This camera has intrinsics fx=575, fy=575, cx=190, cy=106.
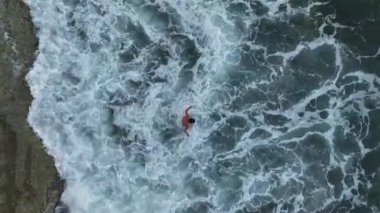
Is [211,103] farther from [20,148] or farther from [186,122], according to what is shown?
[20,148]

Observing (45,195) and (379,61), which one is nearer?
(45,195)

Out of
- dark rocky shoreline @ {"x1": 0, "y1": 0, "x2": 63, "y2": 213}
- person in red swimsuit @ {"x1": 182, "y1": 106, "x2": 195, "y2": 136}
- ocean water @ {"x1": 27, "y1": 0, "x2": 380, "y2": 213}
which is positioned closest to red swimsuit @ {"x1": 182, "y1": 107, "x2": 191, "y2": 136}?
person in red swimsuit @ {"x1": 182, "y1": 106, "x2": 195, "y2": 136}

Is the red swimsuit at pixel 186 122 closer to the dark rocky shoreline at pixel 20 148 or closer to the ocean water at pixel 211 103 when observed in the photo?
the ocean water at pixel 211 103

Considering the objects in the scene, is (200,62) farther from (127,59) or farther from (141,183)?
(141,183)

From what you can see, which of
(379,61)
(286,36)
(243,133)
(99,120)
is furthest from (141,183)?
(379,61)

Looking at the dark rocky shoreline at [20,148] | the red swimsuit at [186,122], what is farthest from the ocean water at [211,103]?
the dark rocky shoreline at [20,148]

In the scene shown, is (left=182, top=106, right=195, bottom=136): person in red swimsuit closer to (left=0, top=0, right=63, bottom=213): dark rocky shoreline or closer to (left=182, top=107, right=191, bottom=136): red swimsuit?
(left=182, top=107, right=191, bottom=136): red swimsuit
